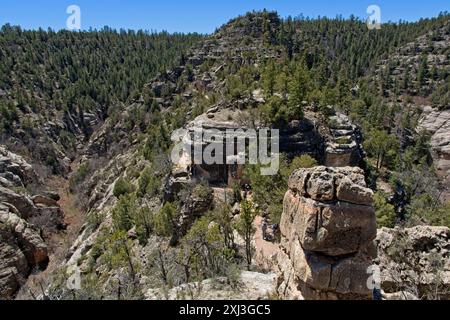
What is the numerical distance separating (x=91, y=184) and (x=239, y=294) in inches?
3119

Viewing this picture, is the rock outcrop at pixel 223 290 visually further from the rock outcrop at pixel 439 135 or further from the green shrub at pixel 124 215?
the rock outcrop at pixel 439 135

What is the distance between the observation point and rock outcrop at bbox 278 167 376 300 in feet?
53.6

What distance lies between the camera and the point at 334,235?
16.5m

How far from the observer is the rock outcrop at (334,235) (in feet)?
53.6

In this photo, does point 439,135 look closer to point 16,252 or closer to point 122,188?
point 122,188

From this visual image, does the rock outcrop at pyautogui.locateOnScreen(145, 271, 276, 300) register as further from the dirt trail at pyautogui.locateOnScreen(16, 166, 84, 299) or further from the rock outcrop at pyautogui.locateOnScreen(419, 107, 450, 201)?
the rock outcrop at pyautogui.locateOnScreen(419, 107, 450, 201)

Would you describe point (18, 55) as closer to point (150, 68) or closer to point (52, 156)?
point (150, 68)

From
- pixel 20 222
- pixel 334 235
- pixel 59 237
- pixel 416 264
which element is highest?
pixel 334 235

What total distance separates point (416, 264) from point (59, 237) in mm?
68514

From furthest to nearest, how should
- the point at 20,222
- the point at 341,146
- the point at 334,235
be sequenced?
the point at 20,222, the point at 341,146, the point at 334,235

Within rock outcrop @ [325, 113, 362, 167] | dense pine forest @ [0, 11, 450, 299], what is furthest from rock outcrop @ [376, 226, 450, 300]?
rock outcrop @ [325, 113, 362, 167]

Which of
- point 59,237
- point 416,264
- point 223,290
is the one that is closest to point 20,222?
point 59,237
